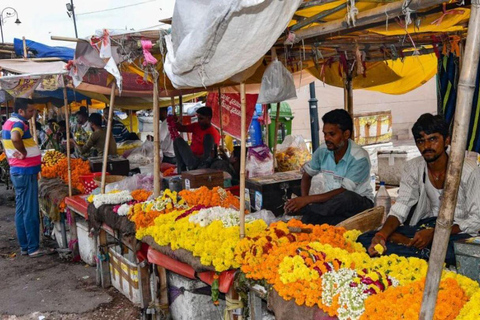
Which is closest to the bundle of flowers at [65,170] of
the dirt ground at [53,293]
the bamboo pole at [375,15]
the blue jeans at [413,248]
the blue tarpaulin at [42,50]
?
the dirt ground at [53,293]

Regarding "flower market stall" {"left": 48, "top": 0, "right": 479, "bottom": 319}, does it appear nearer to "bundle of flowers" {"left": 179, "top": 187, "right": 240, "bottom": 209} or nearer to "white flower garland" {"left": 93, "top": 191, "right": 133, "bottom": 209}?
"bundle of flowers" {"left": 179, "top": 187, "right": 240, "bottom": 209}

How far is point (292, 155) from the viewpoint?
7.72 m

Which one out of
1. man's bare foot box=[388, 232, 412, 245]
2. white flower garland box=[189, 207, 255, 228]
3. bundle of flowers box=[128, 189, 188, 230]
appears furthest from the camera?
bundle of flowers box=[128, 189, 188, 230]

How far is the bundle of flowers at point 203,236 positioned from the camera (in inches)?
133

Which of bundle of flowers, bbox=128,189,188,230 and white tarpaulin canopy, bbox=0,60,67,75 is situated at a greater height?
white tarpaulin canopy, bbox=0,60,67,75

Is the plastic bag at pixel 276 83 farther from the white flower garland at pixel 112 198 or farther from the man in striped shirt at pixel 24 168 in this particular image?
the man in striped shirt at pixel 24 168

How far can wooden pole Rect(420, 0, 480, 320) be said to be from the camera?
1702 millimetres

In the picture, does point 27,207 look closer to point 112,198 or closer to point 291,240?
point 112,198

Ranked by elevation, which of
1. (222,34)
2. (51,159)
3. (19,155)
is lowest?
(51,159)

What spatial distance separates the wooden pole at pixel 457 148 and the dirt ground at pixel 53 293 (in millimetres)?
3931

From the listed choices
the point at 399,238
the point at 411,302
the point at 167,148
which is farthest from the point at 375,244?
the point at 167,148

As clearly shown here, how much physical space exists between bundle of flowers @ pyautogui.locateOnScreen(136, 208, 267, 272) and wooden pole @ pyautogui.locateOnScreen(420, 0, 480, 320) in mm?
1674

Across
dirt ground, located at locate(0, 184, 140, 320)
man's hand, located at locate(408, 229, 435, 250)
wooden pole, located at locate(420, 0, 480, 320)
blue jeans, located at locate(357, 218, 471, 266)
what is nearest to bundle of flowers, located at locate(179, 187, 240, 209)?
dirt ground, located at locate(0, 184, 140, 320)

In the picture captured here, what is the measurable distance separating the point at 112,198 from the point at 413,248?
3.51 metres
